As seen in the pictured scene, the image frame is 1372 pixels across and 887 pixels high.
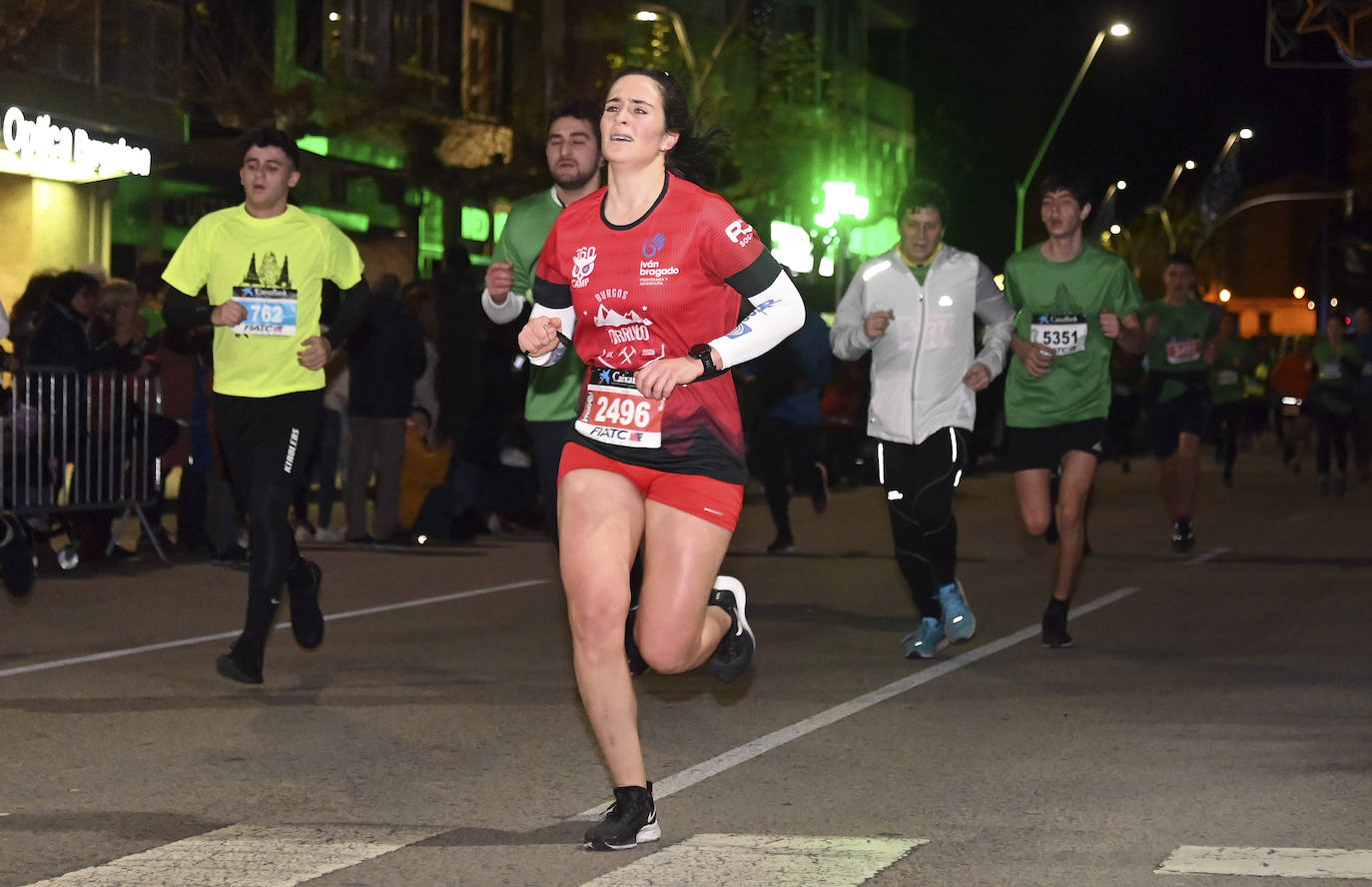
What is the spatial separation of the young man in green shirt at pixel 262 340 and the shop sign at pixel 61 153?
13202 millimetres

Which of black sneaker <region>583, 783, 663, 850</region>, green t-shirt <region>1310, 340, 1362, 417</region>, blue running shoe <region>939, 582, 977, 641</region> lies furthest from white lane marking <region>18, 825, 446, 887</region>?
green t-shirt <region>1310, 340, 1362, 417</region>

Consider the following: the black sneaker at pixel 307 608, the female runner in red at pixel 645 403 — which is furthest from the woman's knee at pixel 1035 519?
the female runner in red at pixel 645 403

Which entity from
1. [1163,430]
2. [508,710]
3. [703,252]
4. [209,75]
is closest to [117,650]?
[508,710]

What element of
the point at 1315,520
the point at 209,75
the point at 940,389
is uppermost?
the point at 209,75

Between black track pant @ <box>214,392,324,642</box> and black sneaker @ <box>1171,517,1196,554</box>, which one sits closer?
black track pant @ <box>214,392,324,642</box>

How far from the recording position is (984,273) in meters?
9.76

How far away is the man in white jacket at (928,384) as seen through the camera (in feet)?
31.5

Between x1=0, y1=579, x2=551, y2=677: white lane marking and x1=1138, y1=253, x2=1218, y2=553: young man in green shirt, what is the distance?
5563 millimetres

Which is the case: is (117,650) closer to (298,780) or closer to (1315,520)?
(298,780)

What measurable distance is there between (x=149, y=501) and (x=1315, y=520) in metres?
10.2

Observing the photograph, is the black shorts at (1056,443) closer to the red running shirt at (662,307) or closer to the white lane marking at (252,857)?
the red running shirt at (662,307)

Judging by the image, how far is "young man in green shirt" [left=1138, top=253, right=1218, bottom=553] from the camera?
16219mm

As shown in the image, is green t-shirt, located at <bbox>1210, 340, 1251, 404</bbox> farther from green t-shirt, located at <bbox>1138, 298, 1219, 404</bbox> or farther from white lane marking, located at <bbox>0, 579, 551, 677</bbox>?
white lane marking, located at <bbox>0, 579, 551, 677</bbox>

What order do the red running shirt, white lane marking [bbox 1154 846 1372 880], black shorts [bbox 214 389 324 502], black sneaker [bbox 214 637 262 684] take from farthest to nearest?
1. black shorts [bbox 214 389 324 502]
2. black sneaker [bbox 214 637 262 684]
3. the red running shirt
4. white lane marking [bbox 1154 846 1372 880]
